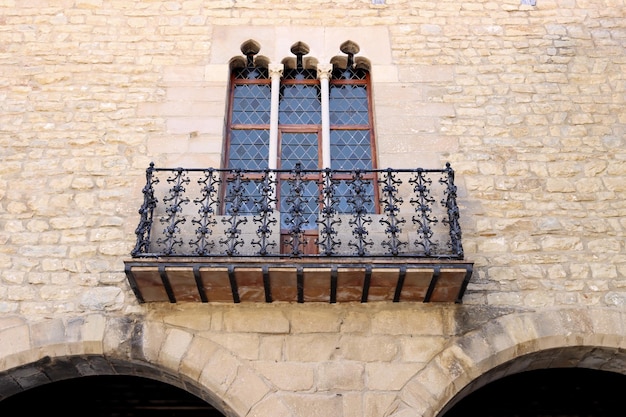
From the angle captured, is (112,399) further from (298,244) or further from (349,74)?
(349,74)

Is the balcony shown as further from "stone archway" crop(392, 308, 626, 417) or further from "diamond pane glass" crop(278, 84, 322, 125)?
"diamond pane glass" crop(278, 84, 322, 125)

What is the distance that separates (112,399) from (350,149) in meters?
3.33

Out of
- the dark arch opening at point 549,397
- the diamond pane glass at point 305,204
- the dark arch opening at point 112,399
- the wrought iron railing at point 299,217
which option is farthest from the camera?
the dark arch opening at point 549,397

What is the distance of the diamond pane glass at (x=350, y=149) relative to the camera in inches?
269

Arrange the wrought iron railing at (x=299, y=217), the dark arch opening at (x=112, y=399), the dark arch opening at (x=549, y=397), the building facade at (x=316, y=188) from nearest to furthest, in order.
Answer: the building facade at (x=316, y=188) < the wrought iron railing at (x=299, y=217) < the dark arch opening at (x=112, y=399) < the dark arch opening at (x=549, y=397)

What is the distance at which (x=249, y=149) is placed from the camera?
6.93 meters

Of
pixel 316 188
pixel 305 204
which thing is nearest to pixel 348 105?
pixel 316 188

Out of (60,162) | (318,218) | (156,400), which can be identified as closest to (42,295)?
(60,162)

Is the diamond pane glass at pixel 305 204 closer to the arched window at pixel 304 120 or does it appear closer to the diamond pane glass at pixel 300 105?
the arched window at pixel 304 120

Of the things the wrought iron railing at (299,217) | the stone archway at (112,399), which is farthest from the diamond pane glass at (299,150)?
the stone archway at (112,399)

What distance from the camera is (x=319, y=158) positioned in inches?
270

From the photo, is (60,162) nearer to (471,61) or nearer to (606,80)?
(471,61)

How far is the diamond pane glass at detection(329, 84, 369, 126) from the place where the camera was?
281 inches

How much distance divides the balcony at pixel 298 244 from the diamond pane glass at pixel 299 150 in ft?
1.45
